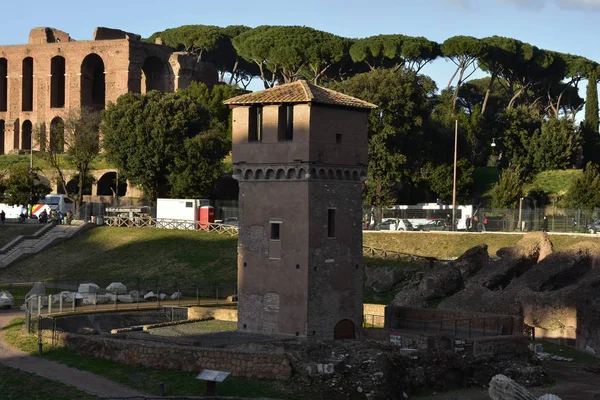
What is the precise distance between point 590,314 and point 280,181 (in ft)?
40.3

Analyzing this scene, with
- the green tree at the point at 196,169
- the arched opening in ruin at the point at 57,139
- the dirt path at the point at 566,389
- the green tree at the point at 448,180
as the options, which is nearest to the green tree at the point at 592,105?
the green tree at the point at 448,180

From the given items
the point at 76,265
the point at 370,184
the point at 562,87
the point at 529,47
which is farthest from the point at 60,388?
the point at 562,87

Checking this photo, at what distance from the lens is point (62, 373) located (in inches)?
1160

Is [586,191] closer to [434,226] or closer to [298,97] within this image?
[434,226]

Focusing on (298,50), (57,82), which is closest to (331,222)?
(298,50)

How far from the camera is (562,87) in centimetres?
11325

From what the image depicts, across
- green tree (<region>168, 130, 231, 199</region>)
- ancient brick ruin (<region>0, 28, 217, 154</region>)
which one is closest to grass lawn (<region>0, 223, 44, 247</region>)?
green tree (<region>168, 130, 231, 199</region>)

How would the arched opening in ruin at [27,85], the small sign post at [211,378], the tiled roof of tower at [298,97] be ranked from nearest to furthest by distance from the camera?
the small sign post at [211,378] < the tiled roof of tower at [298,97] < the arched opening in ruin at [27,85]

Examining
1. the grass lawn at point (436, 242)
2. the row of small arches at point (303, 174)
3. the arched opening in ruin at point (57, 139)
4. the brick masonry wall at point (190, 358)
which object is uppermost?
the arched opening in ruin at point (57, 139)

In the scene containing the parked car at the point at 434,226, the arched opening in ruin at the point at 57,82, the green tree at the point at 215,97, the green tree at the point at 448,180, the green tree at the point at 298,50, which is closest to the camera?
the parked car at the point at 434,226

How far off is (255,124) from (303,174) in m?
2.74

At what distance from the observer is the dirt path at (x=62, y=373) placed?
27484mm

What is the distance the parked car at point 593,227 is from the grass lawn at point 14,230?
33.5m

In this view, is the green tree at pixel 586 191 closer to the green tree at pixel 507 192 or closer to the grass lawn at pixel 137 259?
the green tree at pixel 507 192
